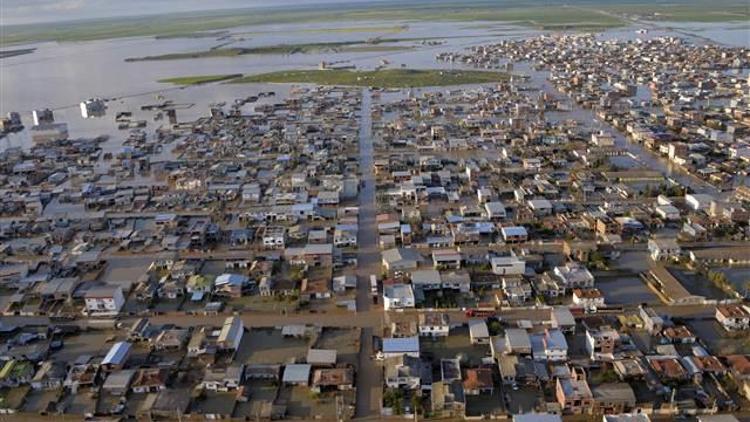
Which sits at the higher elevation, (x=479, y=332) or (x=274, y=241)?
(x=274, y=241)

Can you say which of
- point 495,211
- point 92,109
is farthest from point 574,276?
point 92,109

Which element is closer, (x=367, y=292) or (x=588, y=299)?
(x=588, y=299)

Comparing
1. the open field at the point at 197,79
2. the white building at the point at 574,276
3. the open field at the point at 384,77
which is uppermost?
the open field at the point at 197,79

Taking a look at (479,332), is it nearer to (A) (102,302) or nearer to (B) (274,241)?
(B) (274,241)

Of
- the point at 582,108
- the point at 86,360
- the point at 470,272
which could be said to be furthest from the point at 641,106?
the point at 86,360

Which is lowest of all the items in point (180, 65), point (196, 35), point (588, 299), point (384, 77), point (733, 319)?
point (733, 319)

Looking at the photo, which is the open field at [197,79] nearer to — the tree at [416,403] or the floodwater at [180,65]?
the floodwater at [180,65]

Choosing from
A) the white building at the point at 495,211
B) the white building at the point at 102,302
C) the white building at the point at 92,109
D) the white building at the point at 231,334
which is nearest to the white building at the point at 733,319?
the white building at the point at 495,211

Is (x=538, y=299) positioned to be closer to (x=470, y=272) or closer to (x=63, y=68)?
(x=470, y=272)
